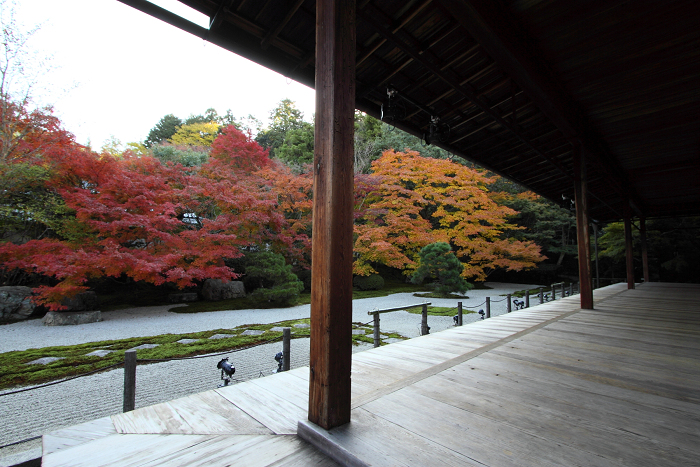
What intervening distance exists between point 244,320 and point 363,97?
5.61m

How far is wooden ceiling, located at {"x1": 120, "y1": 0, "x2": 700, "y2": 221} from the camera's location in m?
1.89

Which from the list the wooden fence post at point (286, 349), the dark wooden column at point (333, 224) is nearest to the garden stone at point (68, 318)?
the wooden fence post at point (286, 349)

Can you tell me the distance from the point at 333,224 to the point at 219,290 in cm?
870

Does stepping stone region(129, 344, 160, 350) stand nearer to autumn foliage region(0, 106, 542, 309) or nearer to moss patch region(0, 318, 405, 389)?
moss patch region(0, 318, 405, 389)

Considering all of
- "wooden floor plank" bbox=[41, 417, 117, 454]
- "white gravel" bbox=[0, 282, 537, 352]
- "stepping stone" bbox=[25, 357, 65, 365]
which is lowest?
"white gravel" bbox=[0, 282, 537, 352]

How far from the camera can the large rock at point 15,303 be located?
21.2 feet

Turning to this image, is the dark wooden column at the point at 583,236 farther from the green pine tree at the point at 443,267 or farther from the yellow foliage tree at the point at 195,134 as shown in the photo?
the yellow foliage tree at the point at 195,134

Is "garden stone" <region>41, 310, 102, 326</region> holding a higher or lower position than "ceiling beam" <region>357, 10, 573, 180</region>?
lower

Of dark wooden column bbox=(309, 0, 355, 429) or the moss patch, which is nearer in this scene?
dark wooden column bbox=(309, 0, 355, 429)

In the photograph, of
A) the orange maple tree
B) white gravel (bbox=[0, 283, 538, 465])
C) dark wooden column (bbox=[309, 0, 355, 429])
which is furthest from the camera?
the orange maple tree

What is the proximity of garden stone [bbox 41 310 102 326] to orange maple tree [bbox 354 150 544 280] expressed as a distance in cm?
696

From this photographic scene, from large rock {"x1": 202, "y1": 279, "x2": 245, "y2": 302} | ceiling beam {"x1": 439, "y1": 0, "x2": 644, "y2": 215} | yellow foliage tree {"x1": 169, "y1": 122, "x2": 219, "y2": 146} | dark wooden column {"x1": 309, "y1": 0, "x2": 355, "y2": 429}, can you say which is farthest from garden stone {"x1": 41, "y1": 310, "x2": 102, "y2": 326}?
yellow foliage tree {"x1": 169, "y1": 122, "x2": 219, "y2": 146}

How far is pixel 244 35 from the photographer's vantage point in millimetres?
1889

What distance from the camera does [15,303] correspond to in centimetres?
657
